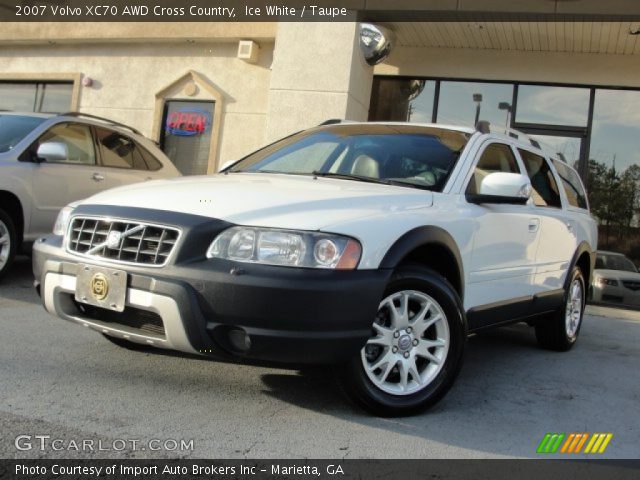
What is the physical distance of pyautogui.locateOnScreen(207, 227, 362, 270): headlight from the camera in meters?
2.88

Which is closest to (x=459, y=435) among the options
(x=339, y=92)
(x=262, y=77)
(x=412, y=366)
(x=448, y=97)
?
(x=412, y=366)

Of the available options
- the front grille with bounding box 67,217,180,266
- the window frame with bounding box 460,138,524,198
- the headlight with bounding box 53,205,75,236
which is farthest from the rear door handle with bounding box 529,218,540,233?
the headlight with bounding box 53,205,75,236

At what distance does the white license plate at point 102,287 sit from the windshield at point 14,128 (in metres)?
3.47

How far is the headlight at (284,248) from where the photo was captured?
2877 millimetres

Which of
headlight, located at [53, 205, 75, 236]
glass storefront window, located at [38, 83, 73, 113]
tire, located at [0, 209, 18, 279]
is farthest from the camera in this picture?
glass storefront window, located at [38, 83, 73, 113]

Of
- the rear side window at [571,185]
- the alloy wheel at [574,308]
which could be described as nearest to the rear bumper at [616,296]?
the rear side window at [571,185]

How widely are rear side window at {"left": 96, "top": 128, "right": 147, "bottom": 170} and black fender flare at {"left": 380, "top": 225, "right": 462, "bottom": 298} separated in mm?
4560

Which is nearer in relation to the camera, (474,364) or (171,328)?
(171,328)

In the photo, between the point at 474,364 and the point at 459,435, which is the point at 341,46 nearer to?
the point at 474,364

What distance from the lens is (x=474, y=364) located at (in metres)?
4.74

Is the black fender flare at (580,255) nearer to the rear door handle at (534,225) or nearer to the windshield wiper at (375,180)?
the rear door handle at (534,225)

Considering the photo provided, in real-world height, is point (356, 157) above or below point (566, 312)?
above

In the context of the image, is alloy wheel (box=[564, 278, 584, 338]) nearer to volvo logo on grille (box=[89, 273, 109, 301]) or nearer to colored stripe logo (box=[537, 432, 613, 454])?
colored stripe logo (box=[537, 432, 613, 454])

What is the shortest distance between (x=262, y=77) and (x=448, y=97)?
3492 millimetres
